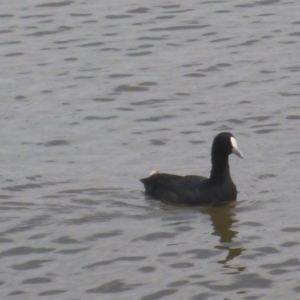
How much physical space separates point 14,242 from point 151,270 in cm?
148

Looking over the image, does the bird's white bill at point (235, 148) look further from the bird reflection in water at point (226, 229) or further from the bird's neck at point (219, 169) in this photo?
the bird reflection in water at point (226, 229)

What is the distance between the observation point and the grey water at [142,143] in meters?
9.65

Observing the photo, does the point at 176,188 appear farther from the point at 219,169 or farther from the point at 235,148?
the point at 235,148

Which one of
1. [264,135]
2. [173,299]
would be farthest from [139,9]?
[173,299]

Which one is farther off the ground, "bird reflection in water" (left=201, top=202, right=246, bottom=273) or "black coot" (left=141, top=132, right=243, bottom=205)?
"black coot" (left=141, top=132, right=243, bottom=205)

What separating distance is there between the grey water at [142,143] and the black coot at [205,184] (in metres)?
0.15

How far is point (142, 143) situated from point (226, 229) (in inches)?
95.3

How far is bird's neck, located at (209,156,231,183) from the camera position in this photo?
1176 centimetres

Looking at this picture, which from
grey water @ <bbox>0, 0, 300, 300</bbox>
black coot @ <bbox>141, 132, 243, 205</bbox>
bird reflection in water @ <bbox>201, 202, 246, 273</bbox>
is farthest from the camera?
black coot @ <bbox>141, 132, 243, 205</bbox>

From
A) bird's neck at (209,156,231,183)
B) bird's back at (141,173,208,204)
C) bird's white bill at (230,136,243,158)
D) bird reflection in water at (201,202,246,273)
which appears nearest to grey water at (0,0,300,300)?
bird reflection in water at (201,202,246,273)

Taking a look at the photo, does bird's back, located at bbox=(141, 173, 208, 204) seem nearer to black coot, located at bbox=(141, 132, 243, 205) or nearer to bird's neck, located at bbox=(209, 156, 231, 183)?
black coot, located at bbox=(141, 132, 243, 205)

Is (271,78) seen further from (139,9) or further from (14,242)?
(14,242)

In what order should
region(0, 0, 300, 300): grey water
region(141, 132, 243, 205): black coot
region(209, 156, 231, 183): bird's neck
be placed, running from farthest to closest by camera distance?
region(209, 156, 231, 183): bird's neck < region(141, 132, 243, 205): black coot < region(0, 0, 300, 300): grey water

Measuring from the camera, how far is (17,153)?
41.6 feet
